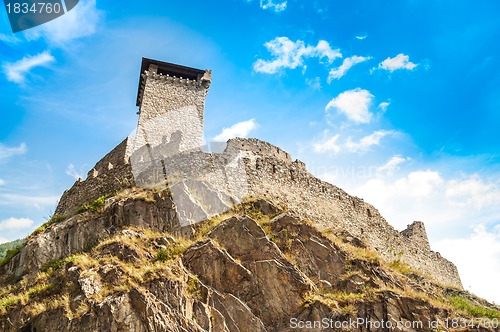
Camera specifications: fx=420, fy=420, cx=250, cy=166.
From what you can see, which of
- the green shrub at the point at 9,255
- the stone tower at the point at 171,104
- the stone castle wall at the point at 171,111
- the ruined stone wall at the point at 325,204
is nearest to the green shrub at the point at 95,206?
the green shrub at the point at 9,255

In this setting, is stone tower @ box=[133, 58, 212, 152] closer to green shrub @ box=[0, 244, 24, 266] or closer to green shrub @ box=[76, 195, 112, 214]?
green shrub @ box=[76, 195, 112, 214]

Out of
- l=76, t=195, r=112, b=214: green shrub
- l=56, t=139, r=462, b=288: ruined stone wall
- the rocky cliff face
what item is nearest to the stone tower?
l=56, t=139, r=462, b=288: ruined stone wall

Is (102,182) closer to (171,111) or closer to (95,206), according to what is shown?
(95,206)

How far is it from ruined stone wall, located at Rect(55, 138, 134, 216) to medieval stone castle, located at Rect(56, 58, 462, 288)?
7cm

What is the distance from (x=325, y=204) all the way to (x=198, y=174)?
902 cm

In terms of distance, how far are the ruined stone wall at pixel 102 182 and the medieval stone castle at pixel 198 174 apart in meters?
0.07

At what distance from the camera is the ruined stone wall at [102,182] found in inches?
855

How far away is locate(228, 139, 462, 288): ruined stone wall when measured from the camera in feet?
77.3

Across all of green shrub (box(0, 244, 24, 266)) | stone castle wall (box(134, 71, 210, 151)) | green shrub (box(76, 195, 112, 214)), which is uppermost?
stone castle wall (box(134, 71, 210, 151))

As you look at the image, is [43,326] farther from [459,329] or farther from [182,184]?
[459,329]

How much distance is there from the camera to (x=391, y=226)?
30.5m

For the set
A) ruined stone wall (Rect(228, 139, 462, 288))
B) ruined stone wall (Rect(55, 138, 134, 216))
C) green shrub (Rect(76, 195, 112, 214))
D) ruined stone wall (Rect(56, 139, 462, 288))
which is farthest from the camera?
ruined stone wall (Rect(228, 139, 462, 288))

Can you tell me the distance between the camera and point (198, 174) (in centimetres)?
2108

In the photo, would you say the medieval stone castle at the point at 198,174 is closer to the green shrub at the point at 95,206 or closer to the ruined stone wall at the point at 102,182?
the ruined stone wall at the point at 102,182
